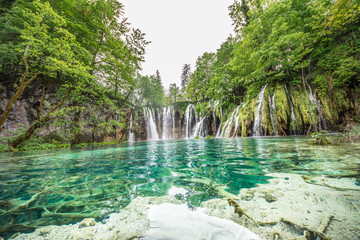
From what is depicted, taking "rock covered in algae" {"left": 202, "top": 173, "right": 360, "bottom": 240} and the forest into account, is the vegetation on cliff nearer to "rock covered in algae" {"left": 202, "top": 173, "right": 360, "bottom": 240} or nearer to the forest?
the forest

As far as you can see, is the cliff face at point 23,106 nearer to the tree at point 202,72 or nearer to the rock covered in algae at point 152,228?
the rock covered in algae at point 152,228

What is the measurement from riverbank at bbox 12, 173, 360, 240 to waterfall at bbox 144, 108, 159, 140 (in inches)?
842

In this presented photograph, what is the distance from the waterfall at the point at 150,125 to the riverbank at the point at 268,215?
21383 mm

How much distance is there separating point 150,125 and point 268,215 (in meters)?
22.2

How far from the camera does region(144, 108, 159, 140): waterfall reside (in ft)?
71.9

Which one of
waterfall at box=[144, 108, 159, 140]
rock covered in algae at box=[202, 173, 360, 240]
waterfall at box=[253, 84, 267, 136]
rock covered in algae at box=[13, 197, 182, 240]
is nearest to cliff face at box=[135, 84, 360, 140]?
waterfall at box=[253, 84, 267, 136]

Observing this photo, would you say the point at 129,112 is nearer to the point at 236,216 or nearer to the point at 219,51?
the point at 219,51

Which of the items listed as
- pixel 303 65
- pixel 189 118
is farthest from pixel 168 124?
pixel 303 65

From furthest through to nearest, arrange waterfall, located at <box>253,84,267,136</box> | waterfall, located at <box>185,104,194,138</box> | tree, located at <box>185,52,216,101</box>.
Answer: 1. tree, located at <box>185,52,216,101</box>
2. waterfall, located at <box>185,104,194,138</box>
3. waterfall, located at <box>253,84,267,136</box>

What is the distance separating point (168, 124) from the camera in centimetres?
2395

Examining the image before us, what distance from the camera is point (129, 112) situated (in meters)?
19.0

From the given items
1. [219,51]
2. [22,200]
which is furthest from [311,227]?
[219,51]

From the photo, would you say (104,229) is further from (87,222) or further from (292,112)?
(292,112)

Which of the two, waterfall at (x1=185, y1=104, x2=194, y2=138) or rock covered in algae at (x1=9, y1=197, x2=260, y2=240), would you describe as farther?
waterfall at (x1=185, y1=104, x2=194, y2=138)
